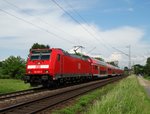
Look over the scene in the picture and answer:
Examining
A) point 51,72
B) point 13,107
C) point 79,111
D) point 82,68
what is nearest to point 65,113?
point 79,111

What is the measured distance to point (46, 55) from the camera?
28891 mm

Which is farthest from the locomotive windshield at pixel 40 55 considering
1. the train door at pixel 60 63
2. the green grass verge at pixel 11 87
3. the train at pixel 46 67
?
the green grass verge at pixel 11 87

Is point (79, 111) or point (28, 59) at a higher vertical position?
point (28, 59)

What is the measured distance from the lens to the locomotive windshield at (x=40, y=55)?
28.8 m

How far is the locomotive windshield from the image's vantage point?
2884cm

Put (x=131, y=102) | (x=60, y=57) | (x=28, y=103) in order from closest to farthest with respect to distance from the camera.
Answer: (x=131, y=102)
(x=28, y=103)
(x=60, y=57)

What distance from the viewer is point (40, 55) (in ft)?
95.4

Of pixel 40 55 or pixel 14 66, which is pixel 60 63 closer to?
pixel 40 55

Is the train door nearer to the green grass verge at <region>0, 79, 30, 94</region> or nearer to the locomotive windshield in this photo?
the locomotive windshield

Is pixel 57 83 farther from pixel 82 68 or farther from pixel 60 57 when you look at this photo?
pixel 82 68

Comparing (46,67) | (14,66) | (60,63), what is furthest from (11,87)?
(14,66)

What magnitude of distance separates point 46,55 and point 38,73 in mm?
1813

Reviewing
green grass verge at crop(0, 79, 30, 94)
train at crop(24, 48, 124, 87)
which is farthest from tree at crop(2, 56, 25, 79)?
train at crop(24, 48, 124, 87)

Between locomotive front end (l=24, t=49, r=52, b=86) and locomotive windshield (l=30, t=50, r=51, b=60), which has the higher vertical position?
locomotive windshield (l=30, t=50, r=51, b=60)
